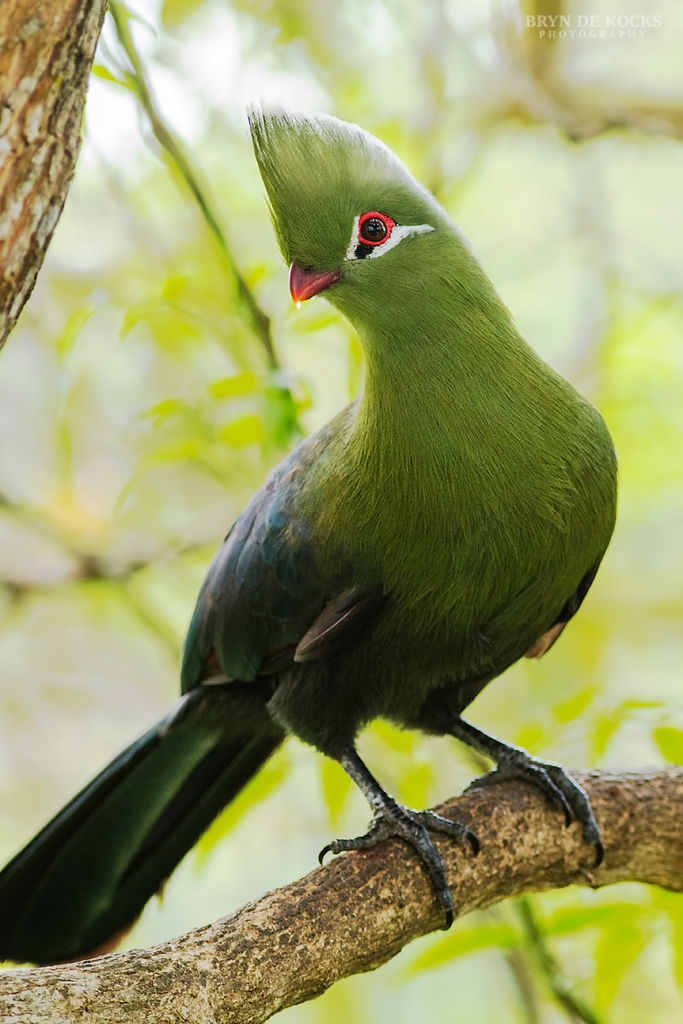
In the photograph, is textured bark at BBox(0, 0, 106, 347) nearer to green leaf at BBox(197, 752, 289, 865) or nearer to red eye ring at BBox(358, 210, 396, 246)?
red eye ring at BBox(358, 210, 396, 246)

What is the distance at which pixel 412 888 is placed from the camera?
1989 millimetres

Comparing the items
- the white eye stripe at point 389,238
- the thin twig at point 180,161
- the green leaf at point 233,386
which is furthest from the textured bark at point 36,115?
the green leaf at point 233,386

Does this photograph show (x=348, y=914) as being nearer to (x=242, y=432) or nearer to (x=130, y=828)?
(x=130, y=828)

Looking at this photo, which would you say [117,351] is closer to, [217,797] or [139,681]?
[139,681]

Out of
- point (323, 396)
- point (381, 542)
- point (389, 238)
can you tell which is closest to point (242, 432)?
point (381, 542)

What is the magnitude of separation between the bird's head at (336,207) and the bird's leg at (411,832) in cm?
108

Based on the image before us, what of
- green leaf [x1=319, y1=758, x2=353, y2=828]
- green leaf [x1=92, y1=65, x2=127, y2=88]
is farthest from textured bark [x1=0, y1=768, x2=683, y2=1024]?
green leaf [x1=92, y1=65, x2=127, y2=88]

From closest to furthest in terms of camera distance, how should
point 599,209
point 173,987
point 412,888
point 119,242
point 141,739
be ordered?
1. point 173,987
2. point 412,888
3. point 141,739
4. point 599,209
5. point 119,242

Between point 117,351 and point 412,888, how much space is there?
3.26m

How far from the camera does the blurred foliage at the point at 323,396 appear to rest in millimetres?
2443

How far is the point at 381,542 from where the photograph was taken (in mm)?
2078

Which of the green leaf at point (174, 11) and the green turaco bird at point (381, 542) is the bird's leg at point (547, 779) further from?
the green leaf at point (174, 11)

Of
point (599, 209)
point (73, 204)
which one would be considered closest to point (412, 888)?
point (599, 209)

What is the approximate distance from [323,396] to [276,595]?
7.40 ft
